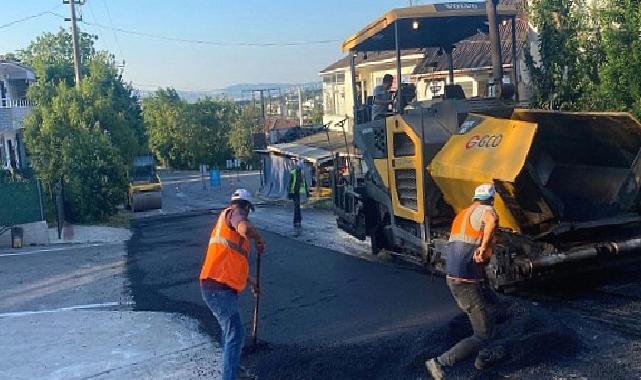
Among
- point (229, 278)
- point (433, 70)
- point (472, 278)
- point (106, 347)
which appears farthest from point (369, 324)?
point (433, 70)

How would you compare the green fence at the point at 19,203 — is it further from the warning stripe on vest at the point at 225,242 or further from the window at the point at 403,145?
the warning stripe on vest at the point at 225,242

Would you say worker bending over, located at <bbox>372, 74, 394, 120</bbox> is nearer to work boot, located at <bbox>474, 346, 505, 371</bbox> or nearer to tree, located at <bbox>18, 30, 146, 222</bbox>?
work boot, located at <bbox>474, 346, 505, 371</bbox>

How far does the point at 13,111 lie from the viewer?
31.4 metres

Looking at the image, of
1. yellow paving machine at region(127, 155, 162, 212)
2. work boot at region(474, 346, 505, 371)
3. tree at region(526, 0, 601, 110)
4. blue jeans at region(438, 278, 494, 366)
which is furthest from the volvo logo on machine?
yellow paving machine at region(127, 155, 162, 212)

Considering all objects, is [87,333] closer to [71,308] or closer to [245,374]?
[71,308]

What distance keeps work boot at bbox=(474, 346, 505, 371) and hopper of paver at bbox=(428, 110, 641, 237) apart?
1821 millimetres

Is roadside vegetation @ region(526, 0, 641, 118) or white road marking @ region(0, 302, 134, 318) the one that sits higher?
roadside vegetation @ region(526, 0, 641, 118)

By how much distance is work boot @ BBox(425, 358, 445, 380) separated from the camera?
17.3ft

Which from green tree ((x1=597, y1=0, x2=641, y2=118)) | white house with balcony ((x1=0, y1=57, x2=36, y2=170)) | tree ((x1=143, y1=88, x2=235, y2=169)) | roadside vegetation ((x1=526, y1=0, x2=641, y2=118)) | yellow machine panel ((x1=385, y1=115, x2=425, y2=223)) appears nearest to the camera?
yellow machine panel ((x1=385, y1=115, x2=425, y2=223))

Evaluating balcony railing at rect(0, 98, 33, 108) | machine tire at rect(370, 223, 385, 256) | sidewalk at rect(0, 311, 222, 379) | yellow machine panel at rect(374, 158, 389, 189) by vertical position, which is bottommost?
sidewalk at rect(0, 311, 222, 379)

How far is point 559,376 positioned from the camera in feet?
17.0

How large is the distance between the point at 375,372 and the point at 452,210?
286 cm

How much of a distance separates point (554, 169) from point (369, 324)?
2.48 metres

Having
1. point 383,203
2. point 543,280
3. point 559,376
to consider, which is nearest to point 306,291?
point 383,203
